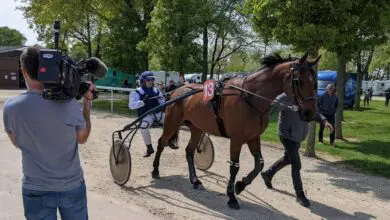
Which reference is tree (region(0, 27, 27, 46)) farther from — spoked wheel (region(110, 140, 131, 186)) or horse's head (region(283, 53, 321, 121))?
horse's head (region(283, 53, 321, 121))

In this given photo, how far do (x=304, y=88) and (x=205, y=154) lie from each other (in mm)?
3332

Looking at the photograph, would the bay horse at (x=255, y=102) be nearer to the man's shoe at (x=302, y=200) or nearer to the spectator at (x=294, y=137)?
the spectator at (x=294, y=137)

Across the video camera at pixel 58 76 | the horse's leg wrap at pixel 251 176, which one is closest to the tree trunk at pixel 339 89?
the horse's leg wrap at pixel 251 176

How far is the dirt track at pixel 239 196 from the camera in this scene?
6.02 meters

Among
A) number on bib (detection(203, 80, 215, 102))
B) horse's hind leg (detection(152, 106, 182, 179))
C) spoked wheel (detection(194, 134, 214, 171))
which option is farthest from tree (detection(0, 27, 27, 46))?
number on bib (detection(203, 80, 215, 102))

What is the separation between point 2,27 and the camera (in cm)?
10112

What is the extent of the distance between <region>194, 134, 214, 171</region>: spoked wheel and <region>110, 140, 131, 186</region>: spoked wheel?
1779mm

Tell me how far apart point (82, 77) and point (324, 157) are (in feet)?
28.9

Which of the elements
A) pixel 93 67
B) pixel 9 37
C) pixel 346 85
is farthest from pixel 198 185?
pixel 9 37

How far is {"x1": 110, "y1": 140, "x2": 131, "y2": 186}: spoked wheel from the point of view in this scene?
7152 mm

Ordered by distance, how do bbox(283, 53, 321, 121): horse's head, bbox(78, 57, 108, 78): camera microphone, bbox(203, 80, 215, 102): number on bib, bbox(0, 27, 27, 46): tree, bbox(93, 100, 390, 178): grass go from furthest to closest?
1. bbox(0, 27, 27, 46): tree
2. bbox(93, 100, 390, 178): grass
3. bbox(203, 80, 215, 102): number on bib
4. bbox(283, 53, 321, 121): horse's head
5. bbox(78, 57, 108, 78): camera microphone

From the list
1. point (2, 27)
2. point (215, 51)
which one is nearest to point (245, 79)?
point (215, 51)

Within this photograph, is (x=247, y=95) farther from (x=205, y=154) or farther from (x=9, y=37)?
(x=9, y=37)

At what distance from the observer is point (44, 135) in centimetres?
295
